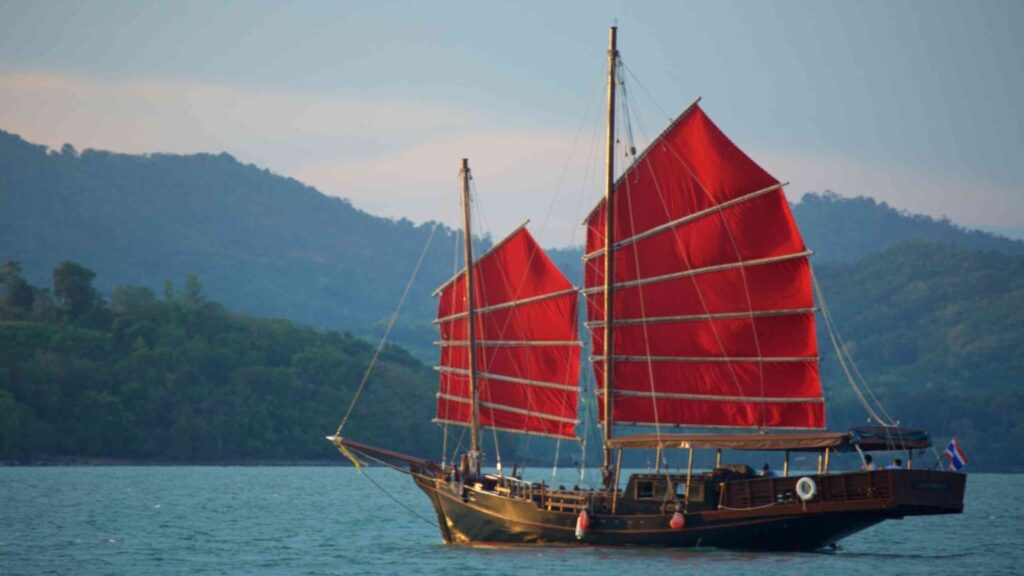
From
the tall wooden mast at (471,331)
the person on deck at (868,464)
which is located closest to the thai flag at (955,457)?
the person on deck at (868,464)

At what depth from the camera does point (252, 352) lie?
149250 mm

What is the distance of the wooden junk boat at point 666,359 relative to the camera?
43.2 m

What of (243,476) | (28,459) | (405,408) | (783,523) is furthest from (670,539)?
(405,408)

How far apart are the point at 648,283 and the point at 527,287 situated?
161 inches

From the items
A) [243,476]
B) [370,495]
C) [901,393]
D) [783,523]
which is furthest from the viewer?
[901,393]

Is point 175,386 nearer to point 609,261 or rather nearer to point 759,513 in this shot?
point 609,261

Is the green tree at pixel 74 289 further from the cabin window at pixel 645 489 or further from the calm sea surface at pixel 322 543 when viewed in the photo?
the cabin window at pixel 645 489

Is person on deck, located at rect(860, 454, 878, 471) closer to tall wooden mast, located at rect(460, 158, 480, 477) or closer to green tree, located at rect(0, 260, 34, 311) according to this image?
tall wooden mast, located at rect(460, 158, 480, 477)

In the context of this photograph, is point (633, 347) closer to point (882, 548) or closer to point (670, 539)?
point (670, 539)

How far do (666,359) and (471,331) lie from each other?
604cm

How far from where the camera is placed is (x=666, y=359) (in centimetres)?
4675

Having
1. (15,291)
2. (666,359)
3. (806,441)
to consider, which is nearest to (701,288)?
(666,359)

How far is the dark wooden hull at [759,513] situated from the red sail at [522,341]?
4.14m

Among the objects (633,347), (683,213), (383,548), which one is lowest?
(383,548)
